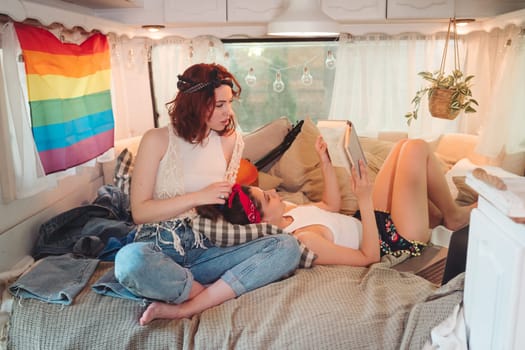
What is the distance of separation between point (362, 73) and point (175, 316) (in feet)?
6.27

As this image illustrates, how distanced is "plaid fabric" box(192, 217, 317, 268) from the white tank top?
16 centimetres

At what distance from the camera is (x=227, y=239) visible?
178cm

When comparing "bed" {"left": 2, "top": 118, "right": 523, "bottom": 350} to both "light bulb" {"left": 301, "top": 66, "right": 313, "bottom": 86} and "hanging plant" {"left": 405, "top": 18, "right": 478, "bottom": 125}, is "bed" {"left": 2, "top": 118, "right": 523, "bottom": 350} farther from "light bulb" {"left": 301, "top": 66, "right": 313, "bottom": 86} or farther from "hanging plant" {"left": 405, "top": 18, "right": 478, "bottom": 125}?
"light bulb" {"left": 301, "top": 66, "right": 313, "bottom": 86}

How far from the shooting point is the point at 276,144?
2.71 meters

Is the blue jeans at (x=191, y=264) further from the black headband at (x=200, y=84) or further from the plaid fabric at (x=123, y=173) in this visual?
the plaid fabric at (x=123, y=173)

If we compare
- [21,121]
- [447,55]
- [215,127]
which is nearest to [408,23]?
[447,55]

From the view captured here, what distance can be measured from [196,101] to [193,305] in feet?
2.43

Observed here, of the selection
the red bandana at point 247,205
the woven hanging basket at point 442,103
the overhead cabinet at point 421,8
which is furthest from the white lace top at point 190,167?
the overhead cabinet at point 421,8

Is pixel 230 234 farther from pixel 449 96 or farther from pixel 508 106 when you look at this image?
pixel 508 106

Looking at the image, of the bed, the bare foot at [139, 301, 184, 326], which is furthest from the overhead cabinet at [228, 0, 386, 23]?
the bare foot at [139, 301, 184, 326]

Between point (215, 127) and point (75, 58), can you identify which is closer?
point (215, 127)

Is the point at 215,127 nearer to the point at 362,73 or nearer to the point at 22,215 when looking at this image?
the point at 22,215

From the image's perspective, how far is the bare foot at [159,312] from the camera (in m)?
1.48

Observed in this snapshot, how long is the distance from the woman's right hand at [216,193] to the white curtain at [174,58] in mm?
1377
